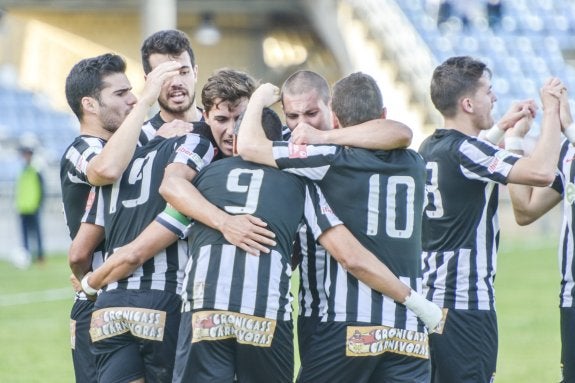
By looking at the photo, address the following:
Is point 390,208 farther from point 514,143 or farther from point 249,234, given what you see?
point 514,143

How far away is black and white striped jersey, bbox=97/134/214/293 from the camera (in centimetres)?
517

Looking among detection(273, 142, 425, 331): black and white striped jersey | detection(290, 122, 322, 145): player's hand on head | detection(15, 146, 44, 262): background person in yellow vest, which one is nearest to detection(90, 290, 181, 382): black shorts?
detection(273, 142, 425, 331): black and white striped jersey

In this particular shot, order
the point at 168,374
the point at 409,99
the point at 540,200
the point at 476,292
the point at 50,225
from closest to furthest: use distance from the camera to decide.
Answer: the point at 168,374 → the point at 476,292 → the point at 540,200 → the point at 50,225 → the point at 409,99

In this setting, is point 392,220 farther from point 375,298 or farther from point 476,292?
point 476,292

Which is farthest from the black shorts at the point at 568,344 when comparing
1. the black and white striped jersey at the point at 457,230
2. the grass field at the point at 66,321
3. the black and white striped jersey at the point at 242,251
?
the grass field at the point at 66,321

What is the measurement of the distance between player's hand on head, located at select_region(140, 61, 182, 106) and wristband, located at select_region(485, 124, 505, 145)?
185 cm

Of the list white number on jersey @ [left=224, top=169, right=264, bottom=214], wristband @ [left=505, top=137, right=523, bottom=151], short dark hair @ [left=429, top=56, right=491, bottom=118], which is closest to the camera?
white number on jersey @ [left=224, top=169, right=264, bottom=214]

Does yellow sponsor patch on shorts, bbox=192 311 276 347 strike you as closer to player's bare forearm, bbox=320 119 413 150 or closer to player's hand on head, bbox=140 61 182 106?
player's bare forearm, bbox=320 119 413 150

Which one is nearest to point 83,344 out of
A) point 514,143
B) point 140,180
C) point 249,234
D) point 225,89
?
A: point 140,180

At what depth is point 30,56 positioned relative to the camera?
3184cm

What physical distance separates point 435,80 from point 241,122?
1.40m

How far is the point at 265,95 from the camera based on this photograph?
4957mm

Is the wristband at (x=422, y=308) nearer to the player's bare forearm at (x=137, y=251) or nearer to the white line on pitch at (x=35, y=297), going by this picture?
the player's bare forearm at (x=137, y=251)

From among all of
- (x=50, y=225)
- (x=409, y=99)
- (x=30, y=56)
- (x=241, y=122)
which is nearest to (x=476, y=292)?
(x=241, y=122)
